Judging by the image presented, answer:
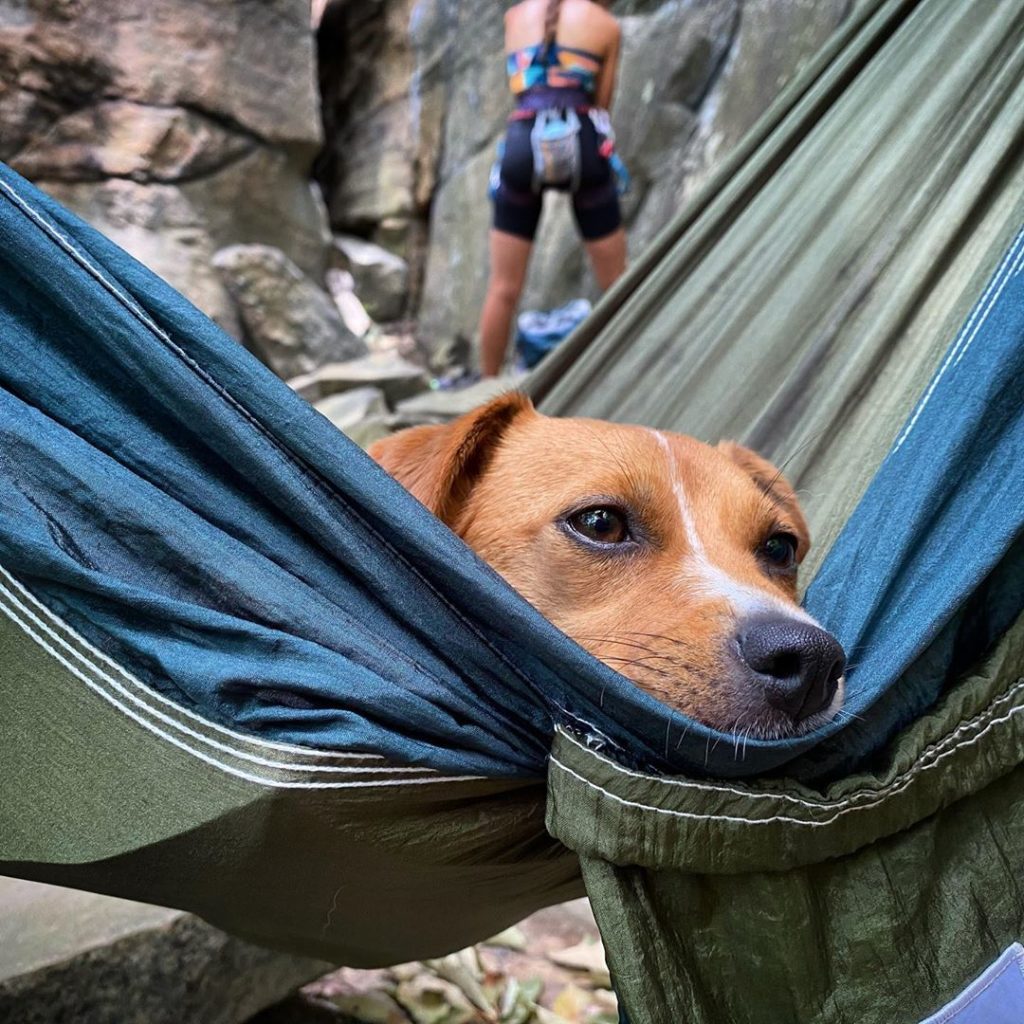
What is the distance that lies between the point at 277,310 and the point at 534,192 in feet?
13.5

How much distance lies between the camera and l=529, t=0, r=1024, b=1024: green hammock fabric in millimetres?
1088

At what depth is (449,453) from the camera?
Answer: 68.6 inches

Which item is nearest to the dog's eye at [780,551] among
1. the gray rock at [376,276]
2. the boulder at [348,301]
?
the boulder at [348,301]

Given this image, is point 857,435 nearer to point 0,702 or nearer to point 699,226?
point 699,226

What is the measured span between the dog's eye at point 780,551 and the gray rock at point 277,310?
269 inches

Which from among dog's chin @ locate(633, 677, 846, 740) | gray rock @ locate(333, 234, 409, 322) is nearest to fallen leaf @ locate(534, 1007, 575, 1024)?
dog's chin @ locate(633, 677, 846, 740)

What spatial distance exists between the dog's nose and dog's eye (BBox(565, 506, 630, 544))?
40 centimetres

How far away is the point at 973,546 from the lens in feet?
4.19

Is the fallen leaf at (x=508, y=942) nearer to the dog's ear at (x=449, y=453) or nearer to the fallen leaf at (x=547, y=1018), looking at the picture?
the fallen leaf at (x=547, y=1018)

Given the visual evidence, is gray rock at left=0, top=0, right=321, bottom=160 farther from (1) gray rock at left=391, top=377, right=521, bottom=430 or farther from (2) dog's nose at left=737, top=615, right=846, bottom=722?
(2) dog's nose at left=737, top=615, right=846, bottom=722

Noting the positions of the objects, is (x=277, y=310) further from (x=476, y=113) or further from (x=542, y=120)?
(x=542, y=120)

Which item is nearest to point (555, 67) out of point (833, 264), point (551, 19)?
point (551, 19)

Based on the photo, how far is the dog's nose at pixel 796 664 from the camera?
119 cm

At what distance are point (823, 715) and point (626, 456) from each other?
1.97ft
